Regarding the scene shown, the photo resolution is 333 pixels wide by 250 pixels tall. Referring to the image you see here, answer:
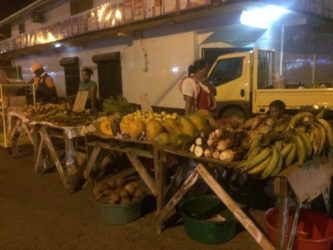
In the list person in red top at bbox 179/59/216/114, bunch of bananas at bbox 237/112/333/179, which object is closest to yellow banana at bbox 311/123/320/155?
bunch of bananas at bbox 237/112/333/179

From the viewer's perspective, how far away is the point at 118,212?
403 centimetres

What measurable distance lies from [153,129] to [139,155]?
48cm

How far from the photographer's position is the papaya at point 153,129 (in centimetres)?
384

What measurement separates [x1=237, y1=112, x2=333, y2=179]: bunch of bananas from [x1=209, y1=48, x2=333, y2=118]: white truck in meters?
5.31

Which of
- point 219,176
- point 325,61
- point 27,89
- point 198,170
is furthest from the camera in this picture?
point 325,61

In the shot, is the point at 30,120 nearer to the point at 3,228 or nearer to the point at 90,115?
the point at 90,115

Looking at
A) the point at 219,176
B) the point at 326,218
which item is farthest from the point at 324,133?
the point at 219,176

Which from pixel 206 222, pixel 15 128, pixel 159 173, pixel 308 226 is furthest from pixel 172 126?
pixel 15 128

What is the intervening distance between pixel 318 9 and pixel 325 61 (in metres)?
2.32

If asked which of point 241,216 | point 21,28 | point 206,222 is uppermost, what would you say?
point 21,28

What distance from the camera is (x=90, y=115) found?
5.82 metres

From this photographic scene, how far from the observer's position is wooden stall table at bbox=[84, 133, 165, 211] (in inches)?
148

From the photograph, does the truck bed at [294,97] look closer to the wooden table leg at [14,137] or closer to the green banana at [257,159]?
the green banana at [257,159]

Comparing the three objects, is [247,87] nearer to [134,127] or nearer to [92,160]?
[92,160]
